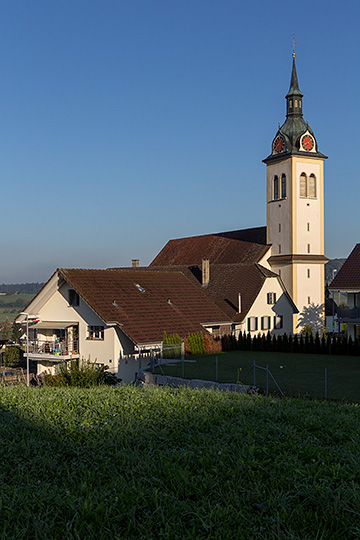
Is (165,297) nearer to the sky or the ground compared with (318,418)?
nearer to the sky

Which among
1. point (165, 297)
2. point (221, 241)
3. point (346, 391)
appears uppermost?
point (221, 241)

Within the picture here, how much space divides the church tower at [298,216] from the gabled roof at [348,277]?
12775 mm

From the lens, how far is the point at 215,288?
4491cm

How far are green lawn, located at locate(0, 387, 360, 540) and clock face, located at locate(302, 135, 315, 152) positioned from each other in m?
47.9

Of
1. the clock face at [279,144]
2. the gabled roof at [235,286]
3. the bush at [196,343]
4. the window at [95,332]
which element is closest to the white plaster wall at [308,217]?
the clock face at [279,144]

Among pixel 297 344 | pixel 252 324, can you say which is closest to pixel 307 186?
pixel 252 324

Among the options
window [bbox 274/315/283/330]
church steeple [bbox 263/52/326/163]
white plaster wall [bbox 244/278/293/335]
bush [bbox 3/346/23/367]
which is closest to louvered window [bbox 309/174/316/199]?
church steeple [bbox 263/52/326/163]

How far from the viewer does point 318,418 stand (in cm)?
997

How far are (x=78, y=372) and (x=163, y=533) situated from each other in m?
12.3

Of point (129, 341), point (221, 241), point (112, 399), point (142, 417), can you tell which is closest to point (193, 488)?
point (142, 417)

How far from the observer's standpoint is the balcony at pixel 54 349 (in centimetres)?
3358

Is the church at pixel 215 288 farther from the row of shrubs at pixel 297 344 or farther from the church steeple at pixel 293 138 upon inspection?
the row of shrubs at pixel 297 344

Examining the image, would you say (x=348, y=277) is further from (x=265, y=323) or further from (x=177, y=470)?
(x=177, y=470)

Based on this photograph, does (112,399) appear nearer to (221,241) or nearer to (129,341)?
(129,341)
